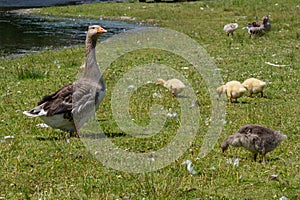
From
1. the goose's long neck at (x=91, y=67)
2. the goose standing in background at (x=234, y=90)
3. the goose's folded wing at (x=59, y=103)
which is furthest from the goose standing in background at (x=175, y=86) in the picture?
the goose's folded wing at (x=59, y=103)

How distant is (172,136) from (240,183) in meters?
2.83

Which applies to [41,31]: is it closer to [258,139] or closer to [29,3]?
[29,3]

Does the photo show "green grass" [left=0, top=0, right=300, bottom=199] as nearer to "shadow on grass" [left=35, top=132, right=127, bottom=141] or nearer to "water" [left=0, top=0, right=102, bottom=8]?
"shadow on grass" [left=35, top=132, right=127, bottom=141]

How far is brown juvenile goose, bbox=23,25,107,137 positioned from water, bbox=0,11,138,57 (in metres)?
15.3

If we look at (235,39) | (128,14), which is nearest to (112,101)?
(235,39)

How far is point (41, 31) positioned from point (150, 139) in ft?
78.8

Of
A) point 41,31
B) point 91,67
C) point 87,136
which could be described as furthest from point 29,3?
point 87,136

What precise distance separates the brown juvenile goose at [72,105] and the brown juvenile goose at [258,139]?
2886 mm

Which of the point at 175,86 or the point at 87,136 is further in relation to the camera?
the point at 175,86

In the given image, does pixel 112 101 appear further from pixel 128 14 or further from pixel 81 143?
pixel 128 14

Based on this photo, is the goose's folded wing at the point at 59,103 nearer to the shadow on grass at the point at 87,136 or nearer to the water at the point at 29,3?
the shadow on grass at the point at 87,136

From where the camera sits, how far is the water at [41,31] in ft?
91.7

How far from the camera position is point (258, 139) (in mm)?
8742

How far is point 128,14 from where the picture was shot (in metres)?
41.0
